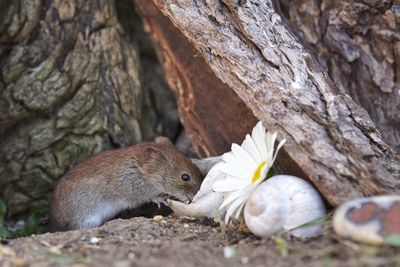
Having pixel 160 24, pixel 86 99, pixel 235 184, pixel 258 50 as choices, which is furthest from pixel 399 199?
pixel 86 99

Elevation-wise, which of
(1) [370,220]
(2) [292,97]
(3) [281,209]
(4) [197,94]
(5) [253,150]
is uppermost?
(4) [197,94]

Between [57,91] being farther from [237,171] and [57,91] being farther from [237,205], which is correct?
[237,205]

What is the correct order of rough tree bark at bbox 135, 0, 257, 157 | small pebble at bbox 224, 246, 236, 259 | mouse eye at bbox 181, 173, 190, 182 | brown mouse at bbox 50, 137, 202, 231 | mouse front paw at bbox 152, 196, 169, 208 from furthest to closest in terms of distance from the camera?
1. mouse front paw at bbox 152, 196, 169, 208
2. mouse eye at bbox 181, 173, 190, 182
3. brown mouse at bbox 50, 137, 202, 231
4. rough tree bark at bbox 135, 0, 257, 157
5. small pebble at bbox 224, 246, 236, 259

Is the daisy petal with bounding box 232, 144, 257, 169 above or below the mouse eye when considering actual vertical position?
above

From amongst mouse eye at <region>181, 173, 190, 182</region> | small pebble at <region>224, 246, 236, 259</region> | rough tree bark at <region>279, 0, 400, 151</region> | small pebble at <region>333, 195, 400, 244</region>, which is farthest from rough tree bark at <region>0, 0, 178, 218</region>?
small pebble at <region>333, 195, 400, 244</region>

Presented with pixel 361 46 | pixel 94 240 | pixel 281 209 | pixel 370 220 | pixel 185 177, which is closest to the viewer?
pixel 370 220

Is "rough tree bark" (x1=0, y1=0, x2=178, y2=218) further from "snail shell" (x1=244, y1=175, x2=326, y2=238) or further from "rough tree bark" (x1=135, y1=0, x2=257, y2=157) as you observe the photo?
"snail shell" (x1=244, y1=175, x2=326, y2=238)

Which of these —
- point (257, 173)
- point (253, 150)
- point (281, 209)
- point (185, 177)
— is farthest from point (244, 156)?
point (185, 177)

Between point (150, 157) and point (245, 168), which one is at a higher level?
point (150, 157)
